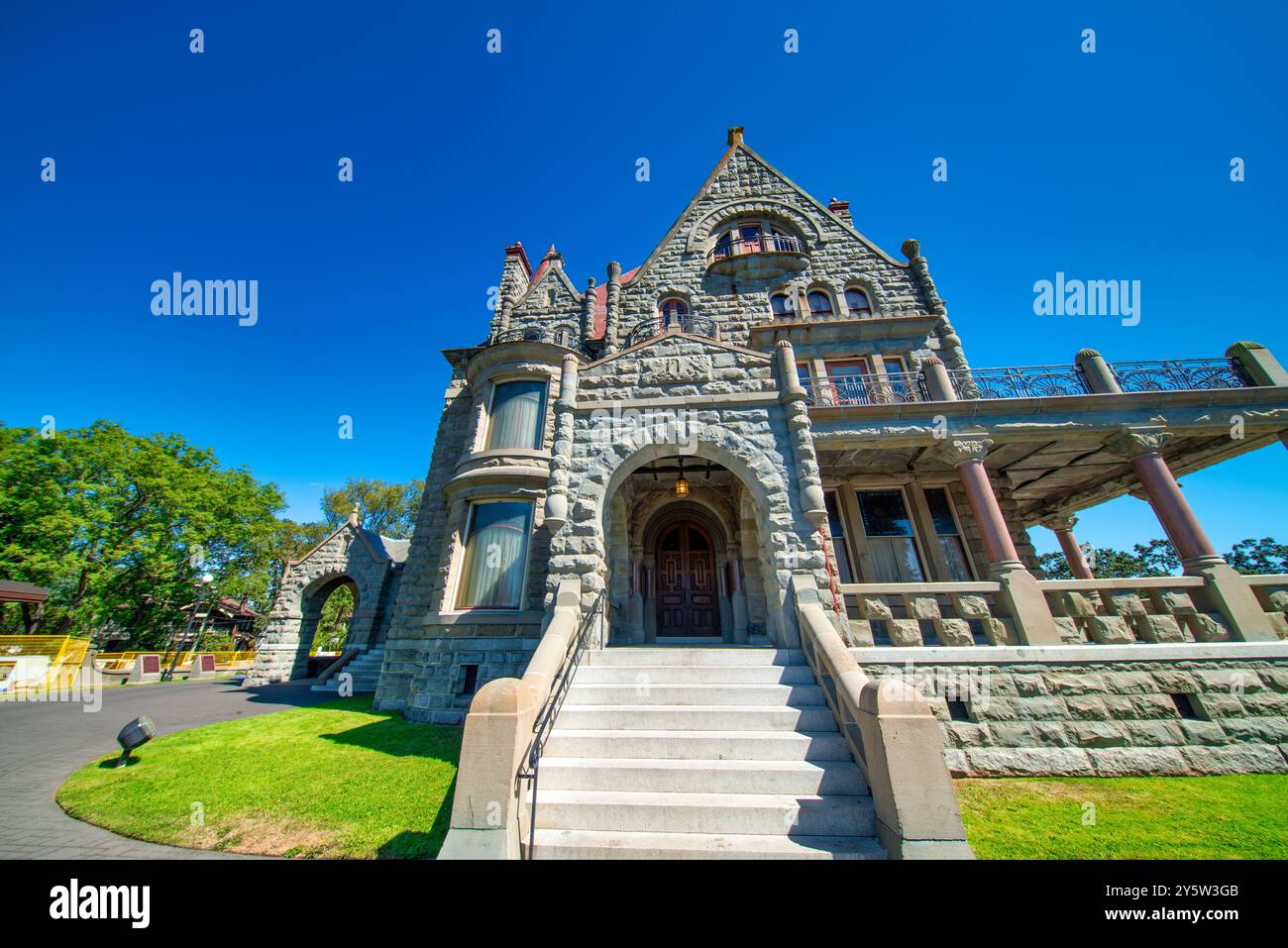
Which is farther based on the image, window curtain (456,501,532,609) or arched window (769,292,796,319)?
arched window (769,292,796,319)

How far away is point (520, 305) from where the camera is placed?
15625 millimetres

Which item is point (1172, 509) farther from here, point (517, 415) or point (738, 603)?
point (517, 415)

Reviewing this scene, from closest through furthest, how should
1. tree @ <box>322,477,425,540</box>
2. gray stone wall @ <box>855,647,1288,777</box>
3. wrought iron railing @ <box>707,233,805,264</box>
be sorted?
gray stone wall @ <box>855,647,1288,777</box>
wrought iron railing @ <box>707,233,805,264</box>
tree @ <box>322,477,425,540</box>

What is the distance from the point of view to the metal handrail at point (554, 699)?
3.60m

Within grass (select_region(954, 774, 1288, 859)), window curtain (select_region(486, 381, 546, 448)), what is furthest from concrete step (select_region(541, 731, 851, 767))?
window curtain (select_region(486, 381, 546, 448))

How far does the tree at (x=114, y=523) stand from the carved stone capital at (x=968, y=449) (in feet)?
118

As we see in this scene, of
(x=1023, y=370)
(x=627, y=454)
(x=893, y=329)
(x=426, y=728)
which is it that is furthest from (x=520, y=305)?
(x=1023, y=370)

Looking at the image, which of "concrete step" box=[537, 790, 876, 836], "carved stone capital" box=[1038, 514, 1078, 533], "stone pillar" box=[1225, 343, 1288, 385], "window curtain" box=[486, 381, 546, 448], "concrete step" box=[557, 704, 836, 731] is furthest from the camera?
"carved stone capital" box=[1038, 514, 1078, 533]

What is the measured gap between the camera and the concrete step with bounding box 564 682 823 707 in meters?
5.24

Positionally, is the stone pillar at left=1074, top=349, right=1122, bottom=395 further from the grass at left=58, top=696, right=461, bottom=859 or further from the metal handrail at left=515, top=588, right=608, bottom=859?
the grass at left=58, top=696, right=461, bottom=859

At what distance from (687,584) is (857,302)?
1026 centimetres

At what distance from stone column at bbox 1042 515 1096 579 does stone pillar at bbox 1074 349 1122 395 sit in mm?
5956
